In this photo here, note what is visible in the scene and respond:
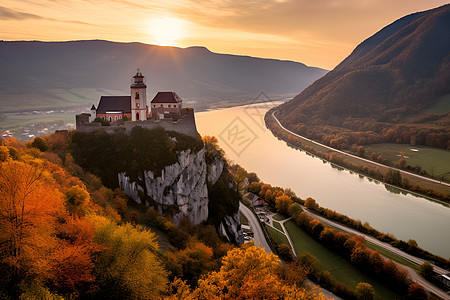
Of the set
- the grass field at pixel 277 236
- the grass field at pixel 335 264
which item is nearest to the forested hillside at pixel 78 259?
the grass field at pixel 335 264

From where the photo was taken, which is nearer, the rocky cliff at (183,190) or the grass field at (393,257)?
the rocky cliff at (183,190)

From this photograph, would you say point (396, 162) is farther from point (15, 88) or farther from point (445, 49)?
point (15, 88)

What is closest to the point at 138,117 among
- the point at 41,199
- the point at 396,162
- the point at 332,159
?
the point at 41,199

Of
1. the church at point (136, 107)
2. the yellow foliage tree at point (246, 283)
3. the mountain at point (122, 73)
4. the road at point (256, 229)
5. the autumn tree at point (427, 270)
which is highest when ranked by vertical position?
the mountain at point (122, 73)

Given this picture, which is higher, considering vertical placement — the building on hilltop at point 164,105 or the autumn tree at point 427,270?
A: the building on hilltop at point 164,105

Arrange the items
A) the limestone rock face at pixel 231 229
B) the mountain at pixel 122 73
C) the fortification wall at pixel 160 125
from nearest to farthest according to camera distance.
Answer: the fortification wall at pixel 160 125
the limestone rock face at pixel 231 229
the mountain at pixel 122 73

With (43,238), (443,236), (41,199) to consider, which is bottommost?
(443,236)

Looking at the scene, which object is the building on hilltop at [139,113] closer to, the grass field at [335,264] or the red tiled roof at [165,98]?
the red tiled roof at [165,98]

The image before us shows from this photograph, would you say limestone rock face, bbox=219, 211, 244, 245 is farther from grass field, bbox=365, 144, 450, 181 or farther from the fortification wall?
grass field, bbox=365, 144, 450, 181
